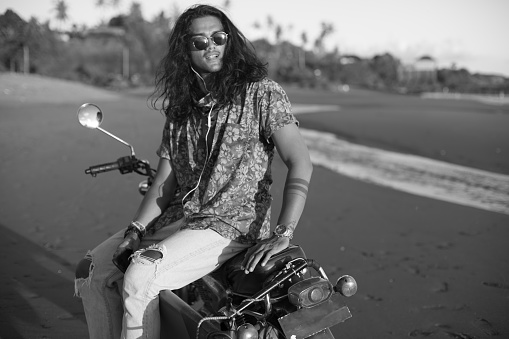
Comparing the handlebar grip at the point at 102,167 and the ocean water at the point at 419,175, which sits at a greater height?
the handlebar grip at the point at 102,167

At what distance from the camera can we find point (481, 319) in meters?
4.16

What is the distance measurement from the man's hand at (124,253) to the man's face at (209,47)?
3.20 ft

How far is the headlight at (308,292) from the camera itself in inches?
77.9

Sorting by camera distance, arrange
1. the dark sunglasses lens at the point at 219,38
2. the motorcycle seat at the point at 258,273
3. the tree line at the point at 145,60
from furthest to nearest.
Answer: the tree line at the point at 145,60
the dark sunglasses lens at the point at 219,38
the motorcycle seat at the point at 258,273

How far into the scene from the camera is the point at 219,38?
9.06 feet

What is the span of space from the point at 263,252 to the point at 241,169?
21.4 inches

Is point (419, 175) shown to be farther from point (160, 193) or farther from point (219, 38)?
point (219, 38)

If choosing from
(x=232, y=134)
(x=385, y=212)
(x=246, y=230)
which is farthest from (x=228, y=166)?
(x=385, y=212)

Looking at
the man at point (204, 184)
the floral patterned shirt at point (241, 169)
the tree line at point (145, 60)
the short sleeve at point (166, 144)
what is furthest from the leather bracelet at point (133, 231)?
the tree line at point (145, 60)

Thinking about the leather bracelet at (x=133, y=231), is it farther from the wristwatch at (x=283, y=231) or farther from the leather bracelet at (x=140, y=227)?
the wristwatch at (x=283, y=231)

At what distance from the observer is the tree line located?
49031 mm

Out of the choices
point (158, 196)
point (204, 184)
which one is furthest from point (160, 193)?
point (204, 184)

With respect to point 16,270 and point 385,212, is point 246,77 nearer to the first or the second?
point 16,270

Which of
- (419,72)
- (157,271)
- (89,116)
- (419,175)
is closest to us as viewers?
(157,271)
